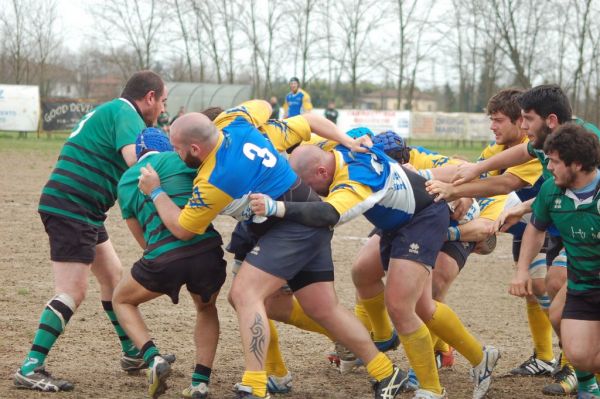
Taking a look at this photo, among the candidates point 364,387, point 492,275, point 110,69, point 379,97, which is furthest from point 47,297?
point 379,97

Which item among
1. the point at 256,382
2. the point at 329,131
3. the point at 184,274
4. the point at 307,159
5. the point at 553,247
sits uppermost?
the point at 329,131

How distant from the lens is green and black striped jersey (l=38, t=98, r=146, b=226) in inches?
220

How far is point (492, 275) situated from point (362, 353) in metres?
5.27

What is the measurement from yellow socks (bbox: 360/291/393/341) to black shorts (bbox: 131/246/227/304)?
1423 millimetres

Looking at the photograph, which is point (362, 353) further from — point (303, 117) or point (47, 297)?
point (47, 297)

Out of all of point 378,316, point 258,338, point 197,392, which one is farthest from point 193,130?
point 378,316

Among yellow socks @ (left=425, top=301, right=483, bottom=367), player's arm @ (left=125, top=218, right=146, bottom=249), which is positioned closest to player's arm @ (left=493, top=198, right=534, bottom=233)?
yellow socks @ (left=425, top=301, right=483, bottom=367)

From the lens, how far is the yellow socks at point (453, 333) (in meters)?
5.58

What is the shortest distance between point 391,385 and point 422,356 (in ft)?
0.96

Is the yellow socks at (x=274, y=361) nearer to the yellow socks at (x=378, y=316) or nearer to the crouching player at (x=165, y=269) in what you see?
the crouching player at (x=165, y=269)

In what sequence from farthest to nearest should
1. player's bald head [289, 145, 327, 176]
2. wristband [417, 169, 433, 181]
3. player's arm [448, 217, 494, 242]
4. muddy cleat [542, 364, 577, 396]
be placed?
1. player's arm [448, 217, 494, 242]
2. muddy cleat [542, 364, 577, 396]
3. wristband [417, 169, 433, 181]
4. player's bald head [289, 145, 327, 176]

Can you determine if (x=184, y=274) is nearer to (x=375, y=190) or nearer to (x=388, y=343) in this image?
(x=375, y=190)

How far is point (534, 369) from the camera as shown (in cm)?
635

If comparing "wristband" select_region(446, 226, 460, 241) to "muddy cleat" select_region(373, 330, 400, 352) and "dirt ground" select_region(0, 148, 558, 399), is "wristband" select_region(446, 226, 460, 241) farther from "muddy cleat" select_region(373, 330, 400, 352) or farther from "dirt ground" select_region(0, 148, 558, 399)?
"dirt ground" select_region(0, 148, 558, 399)
